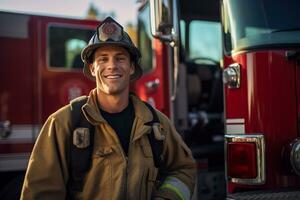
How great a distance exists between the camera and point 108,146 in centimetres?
191

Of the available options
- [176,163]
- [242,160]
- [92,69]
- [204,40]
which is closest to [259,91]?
[242,160]

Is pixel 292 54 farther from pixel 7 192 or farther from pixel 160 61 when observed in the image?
pixel 7 192

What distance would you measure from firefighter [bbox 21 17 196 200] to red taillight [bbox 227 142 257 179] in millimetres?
498

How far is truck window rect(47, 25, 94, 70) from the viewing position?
463cm

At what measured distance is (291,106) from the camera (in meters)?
2.49

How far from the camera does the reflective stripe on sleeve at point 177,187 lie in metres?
2.04

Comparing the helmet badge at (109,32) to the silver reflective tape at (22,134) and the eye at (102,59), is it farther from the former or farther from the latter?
the silver reflective tape at (22,134)

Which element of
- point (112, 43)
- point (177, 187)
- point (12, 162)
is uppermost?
point (112, 43)

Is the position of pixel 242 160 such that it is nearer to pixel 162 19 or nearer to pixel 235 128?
pixel 235 128

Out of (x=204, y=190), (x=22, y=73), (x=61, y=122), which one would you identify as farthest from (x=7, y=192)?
(x=61, y=122)

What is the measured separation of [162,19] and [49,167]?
4.77 feet

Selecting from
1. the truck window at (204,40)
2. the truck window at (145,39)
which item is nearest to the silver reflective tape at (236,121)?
the truck window at (145,39)

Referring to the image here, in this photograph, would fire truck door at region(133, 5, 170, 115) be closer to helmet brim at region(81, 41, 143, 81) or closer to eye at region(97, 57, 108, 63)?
helmet brim at region(81, 41, 143, 81)

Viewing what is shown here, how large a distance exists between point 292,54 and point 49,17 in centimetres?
314
